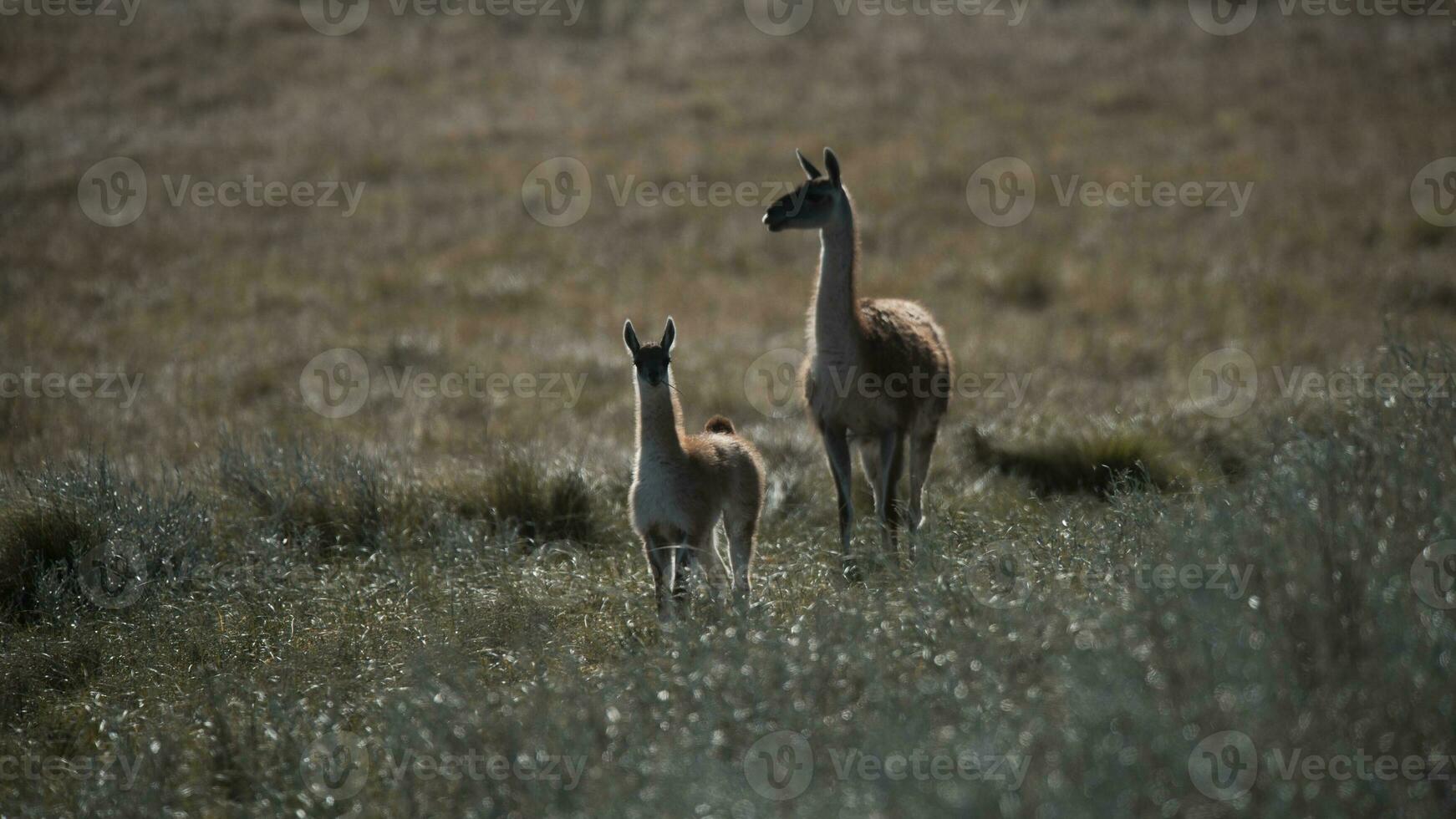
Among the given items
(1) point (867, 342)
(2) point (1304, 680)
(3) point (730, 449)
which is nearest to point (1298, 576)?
(2) point (1304, 680)

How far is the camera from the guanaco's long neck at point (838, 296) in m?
7.59

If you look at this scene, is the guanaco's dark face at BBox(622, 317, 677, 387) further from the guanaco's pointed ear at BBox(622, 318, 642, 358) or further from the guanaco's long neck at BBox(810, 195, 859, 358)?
the guanaco's long neck at BBox(810, 195, 859, 358)

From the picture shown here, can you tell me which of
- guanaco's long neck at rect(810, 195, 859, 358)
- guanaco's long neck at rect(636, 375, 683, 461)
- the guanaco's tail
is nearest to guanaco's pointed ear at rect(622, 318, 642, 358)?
guanaco's long neck at rect(636, 375, 683, 461)

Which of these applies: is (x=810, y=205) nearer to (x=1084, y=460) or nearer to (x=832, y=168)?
(x=832, y=168)

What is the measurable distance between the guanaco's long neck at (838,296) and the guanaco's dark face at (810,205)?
0.26 feet

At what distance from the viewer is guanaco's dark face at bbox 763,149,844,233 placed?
24.3 feet

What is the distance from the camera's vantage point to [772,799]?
4.00 m

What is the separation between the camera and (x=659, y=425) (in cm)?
631

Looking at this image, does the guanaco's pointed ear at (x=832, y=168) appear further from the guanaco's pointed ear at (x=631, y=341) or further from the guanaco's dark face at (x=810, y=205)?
the guanaco's pointed ear at (x=631, y=341)

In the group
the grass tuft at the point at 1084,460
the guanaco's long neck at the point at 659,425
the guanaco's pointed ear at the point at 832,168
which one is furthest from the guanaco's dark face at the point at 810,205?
the grass tuft at the point at 1084,460

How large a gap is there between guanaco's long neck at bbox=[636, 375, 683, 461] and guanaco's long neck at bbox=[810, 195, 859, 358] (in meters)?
1.59

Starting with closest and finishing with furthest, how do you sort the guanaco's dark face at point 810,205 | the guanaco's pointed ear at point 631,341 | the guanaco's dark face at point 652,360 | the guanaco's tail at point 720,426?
the guanaco's dark face at point 652,360
the guanaco's pointed ear at point 631,341
the guanaco's tail at point 720,426
the guanaco's dark face at point 810,205

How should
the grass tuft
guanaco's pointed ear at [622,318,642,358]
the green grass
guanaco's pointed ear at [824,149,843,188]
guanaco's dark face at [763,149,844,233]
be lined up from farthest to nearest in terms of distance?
the grass tuft < guanaco's pointed ear at [824,149,843,188] < guanaco's dark face at [763,149,844,233] < guanaco's pointed ear at [622,318,642,358] < the green grass

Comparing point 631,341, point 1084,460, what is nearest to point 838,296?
point 631,341
